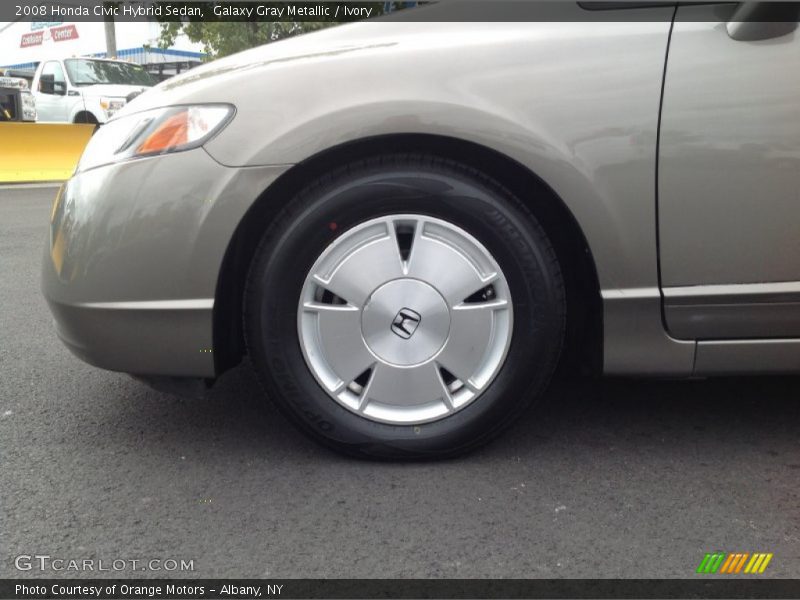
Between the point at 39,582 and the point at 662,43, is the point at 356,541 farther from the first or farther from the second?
the point at 662,43

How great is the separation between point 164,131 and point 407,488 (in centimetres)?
114

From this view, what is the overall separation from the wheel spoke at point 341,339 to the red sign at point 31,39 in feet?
129

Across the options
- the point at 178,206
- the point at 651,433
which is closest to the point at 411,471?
the point at 651,433

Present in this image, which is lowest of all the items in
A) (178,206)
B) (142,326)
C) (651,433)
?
(651,433)

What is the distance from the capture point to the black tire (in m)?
2.07

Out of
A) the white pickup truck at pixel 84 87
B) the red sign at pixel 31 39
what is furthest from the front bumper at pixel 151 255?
the red sign at pixel 31 39

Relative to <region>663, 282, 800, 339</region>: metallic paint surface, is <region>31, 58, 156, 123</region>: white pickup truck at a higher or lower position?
lower

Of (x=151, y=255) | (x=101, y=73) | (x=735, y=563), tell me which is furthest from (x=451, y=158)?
(x=101, y=73)

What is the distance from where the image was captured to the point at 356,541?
1.83m


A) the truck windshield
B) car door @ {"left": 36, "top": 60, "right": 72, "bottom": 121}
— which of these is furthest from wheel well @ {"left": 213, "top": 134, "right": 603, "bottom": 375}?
car door @ {"left": 36, "top": 60, "right": 72, "bottom": 121}

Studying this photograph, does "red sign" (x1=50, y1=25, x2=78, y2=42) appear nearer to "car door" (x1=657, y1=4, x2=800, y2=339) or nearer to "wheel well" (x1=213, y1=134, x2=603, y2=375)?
"wheel well" (x1=213, y1=134, x2=603, y2=375)

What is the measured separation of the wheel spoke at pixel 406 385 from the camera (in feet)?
7.02

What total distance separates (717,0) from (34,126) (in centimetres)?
1024

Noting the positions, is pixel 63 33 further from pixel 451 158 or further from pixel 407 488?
pixel 407 488
